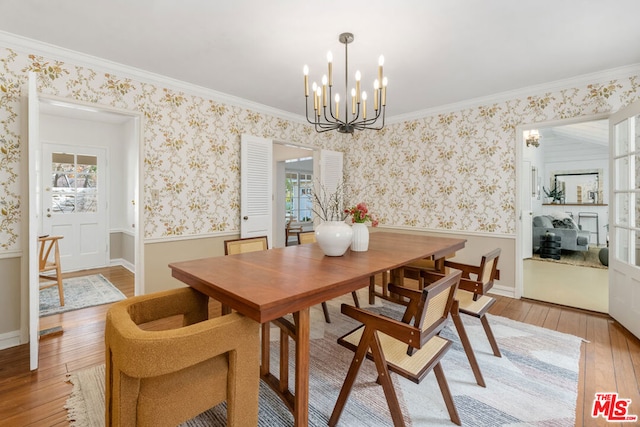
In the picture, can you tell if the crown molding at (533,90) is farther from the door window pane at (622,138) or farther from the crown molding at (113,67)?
the crown molding at (113,67)

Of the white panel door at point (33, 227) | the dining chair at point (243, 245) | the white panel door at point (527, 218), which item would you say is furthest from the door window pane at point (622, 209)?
the white panel door at point (33, 227)

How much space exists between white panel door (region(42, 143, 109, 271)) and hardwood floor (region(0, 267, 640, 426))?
2.28 m

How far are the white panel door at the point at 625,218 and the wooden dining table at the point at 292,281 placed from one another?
1809 mm

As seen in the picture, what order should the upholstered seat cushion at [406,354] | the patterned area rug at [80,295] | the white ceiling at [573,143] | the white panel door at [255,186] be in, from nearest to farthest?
the upholstered seat cushion at [406,354] < the patterned area rug at [80,295] < the white panel door at [255,186] < the white ceiling at [573,143]

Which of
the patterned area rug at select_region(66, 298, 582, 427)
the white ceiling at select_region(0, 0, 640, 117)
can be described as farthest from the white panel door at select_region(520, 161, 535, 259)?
the patterned area rug at select_region(66, 298, 582, 427)

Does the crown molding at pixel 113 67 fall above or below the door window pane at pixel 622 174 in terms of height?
above

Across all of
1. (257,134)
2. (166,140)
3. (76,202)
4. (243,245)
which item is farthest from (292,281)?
(76,202)

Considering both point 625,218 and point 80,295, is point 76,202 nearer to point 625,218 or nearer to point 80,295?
point 80,295

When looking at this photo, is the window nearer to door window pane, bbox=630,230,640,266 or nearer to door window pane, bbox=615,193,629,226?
door window pane, bbox=615,193,629,226

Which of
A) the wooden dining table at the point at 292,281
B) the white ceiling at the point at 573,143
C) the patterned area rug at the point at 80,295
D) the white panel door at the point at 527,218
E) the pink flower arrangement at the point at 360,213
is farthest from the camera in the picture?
the white ceiling at the point at 573,143

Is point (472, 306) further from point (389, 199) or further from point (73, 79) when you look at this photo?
point (73, 79)

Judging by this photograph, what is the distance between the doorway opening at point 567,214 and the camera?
12.6 feet

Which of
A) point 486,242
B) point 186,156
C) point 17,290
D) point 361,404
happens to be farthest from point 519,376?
point 17,290

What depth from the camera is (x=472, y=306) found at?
81.5 inches
